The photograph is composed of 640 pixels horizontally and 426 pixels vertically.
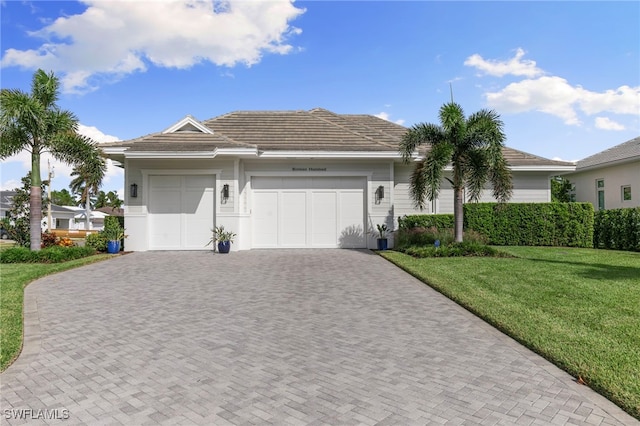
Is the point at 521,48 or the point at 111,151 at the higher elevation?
the point at 521,48

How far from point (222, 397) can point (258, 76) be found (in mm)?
14993

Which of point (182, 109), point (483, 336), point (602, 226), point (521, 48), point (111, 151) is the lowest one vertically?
point (483, 336)

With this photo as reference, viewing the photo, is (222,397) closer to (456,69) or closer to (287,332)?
(287,332)

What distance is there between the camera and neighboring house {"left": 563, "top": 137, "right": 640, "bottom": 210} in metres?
18.2

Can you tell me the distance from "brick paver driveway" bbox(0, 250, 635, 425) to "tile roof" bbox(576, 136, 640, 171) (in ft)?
56.8

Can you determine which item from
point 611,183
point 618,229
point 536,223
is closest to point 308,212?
point 536,223

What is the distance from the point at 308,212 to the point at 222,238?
3.54 metres

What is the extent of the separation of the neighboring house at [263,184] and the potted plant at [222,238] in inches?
11.1

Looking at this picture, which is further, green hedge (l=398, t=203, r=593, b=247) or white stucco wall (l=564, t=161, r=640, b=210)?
white stucco wall (l=564, t=161, r=640, b=210)

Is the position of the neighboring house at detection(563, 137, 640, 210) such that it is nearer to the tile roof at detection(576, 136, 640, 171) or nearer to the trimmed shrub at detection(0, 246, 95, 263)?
the tile roof at detection(576, 136, 640, 171)

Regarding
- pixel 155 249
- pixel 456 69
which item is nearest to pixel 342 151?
pixel 456 69

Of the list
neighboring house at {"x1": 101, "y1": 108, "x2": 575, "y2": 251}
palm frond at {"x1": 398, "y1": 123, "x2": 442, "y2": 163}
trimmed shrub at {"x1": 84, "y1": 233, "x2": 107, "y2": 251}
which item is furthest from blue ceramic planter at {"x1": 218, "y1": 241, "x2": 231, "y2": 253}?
palm frond at {"x1": 398, "y1": 123, "x2": 442, "y2": 163}

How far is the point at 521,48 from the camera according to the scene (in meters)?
12.6

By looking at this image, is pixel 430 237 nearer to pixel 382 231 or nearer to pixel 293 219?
pixel 382 231
